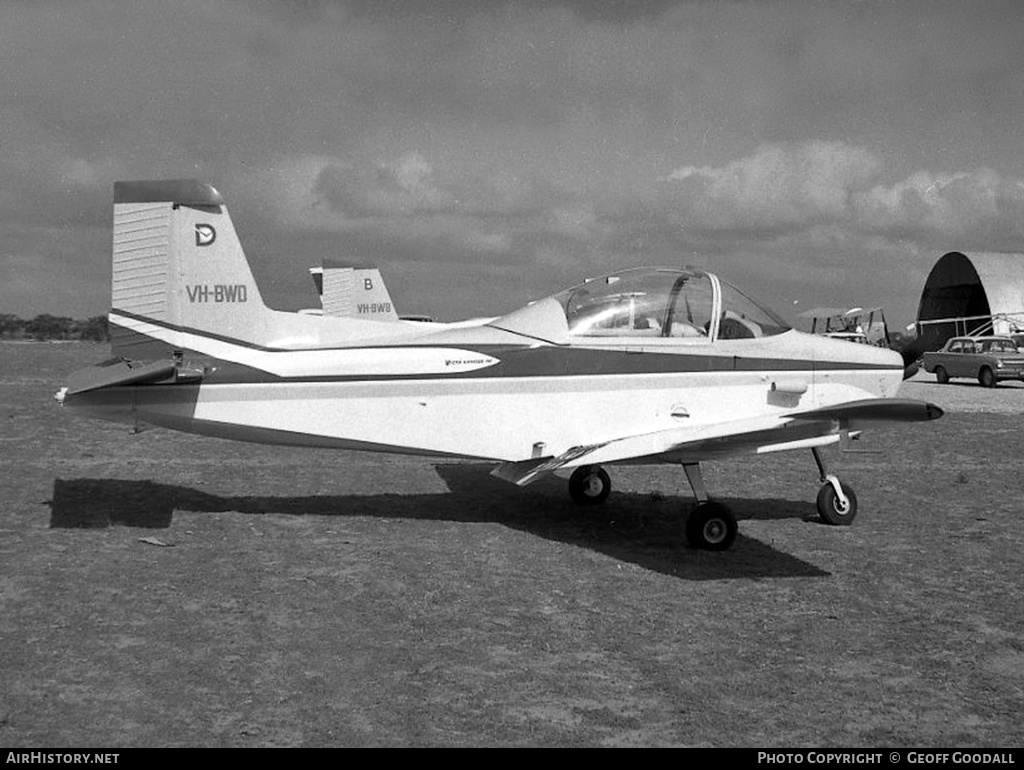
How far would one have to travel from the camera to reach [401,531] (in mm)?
8125

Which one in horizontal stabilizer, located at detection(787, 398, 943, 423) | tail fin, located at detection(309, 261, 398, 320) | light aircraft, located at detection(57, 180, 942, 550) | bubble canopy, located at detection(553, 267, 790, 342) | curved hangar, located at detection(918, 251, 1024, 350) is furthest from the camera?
curved hangar, located at detection(918, 251, 1024, 350)

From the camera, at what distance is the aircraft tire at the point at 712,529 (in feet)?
24.8

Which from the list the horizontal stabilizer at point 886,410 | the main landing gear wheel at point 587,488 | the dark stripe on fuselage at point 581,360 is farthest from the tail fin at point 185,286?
the horizontal stabilizer at point 886,410

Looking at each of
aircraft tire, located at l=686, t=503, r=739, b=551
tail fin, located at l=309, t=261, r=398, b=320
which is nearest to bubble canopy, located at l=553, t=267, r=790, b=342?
aircraft tire, located at l=686, t=503, r=739, b=551

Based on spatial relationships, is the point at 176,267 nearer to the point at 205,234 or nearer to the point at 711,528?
the point at 205,234

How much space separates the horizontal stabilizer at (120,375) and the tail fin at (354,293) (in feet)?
53.2

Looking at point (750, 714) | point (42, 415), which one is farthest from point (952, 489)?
point (42, 415)

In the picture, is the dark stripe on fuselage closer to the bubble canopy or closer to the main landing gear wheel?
the bubble canopy

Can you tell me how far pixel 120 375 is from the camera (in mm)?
7434

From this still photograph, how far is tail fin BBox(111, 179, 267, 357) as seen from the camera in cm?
787

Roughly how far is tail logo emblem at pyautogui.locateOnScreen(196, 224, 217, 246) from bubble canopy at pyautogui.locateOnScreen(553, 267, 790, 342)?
3246 millimetres

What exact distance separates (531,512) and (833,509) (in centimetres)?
291

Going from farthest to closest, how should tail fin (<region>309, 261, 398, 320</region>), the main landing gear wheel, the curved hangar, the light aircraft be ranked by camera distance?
the curved hangar < tail fin (<region>309, 261, 398, 320</region>) < the main landing gear wheel < the light aircraft

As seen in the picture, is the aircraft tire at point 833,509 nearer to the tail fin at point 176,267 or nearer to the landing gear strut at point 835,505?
the landing gear strut at point 835,505
